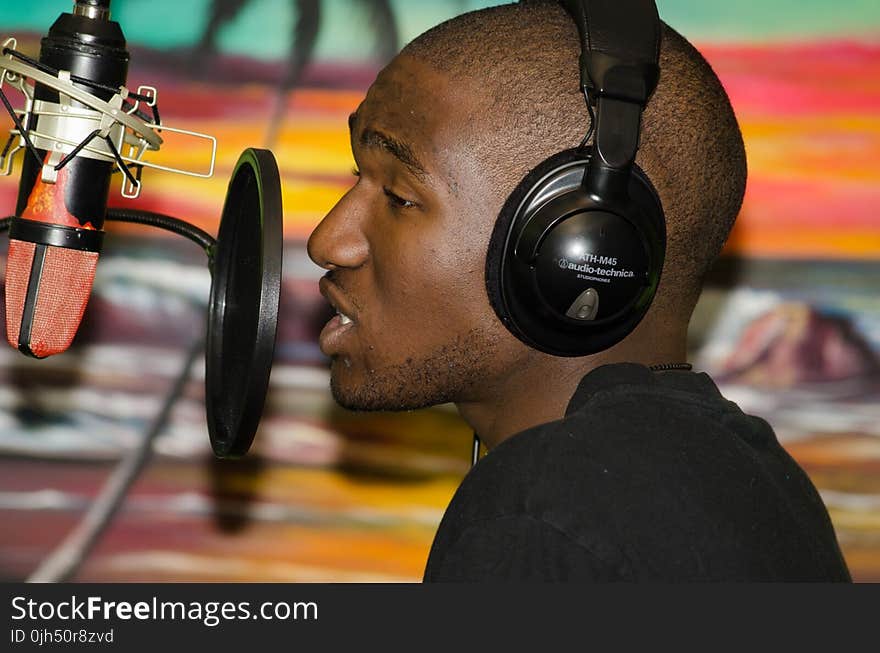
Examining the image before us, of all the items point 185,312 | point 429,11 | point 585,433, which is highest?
point 429,11

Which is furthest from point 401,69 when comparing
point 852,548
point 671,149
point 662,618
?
point 852,548

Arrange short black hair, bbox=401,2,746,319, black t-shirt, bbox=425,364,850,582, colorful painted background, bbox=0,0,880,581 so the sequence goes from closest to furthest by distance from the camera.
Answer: black t-shirt, bbox=425,364,850,582, short black hair, bbox=401,2,746,319, colorful painted background, bbox=0,0,880,581

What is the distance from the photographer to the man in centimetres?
81

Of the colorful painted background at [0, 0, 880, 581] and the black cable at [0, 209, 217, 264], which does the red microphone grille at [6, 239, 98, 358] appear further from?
the colorful painted background at [0, 0, 880, 581]

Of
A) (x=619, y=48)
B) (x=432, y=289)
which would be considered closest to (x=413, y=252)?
(x=432, y=289)

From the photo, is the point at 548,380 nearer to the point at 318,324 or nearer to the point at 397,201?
the point at 397,201

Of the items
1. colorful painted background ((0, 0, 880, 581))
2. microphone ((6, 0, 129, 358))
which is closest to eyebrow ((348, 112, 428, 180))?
microphone ((6, 0, 129, 358))

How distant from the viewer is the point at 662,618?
0.78 metres

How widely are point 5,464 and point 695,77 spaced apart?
1.38 metres

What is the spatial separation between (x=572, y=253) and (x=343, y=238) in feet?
0.77

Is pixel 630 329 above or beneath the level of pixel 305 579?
beneath

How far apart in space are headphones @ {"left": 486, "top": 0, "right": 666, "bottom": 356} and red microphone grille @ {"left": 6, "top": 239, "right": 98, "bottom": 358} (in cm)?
35

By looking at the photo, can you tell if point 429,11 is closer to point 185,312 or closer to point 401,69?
point 185,312

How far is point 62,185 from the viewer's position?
2.88 ft
